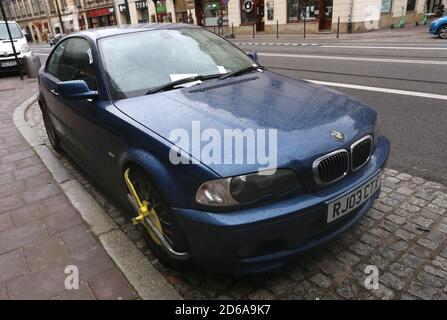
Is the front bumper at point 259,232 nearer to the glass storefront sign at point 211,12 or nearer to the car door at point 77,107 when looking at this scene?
the car door at point 77,107

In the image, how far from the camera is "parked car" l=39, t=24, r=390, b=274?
199 centimetres

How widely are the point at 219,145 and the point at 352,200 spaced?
912 millimetres

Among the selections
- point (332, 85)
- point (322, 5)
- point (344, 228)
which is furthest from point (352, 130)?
point (322, 5)

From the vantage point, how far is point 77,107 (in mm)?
3303

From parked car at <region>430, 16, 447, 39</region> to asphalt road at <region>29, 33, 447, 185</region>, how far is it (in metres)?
3.38

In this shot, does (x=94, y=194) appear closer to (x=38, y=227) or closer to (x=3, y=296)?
(x=38, y=227)

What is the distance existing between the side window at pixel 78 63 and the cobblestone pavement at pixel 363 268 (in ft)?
4.50

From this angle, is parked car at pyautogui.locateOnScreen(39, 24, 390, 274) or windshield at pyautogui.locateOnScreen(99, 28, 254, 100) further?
windshield at pyautogui.locateOnScreen(99, 28, 254, 100)

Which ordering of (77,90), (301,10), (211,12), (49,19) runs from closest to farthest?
(77,90) < (301,10) < (211,12) < (49,19)

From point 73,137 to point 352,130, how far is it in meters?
2.75

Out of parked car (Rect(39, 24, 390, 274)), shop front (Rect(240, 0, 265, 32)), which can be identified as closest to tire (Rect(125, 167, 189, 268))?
parked car (Rect(39, 24, 390, 274))

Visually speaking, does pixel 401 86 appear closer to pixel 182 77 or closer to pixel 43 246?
pixel 182 77

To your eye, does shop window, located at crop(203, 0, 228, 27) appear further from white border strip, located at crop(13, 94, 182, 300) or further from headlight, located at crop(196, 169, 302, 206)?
headlight, located at crop(196, 169, 302, 206)

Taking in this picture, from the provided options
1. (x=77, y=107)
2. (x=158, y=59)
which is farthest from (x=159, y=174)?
(x=77, y=107)
